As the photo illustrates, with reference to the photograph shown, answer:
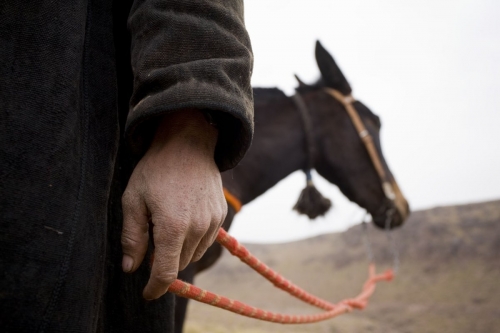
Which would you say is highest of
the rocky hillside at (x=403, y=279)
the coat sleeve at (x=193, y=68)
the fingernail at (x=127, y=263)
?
the coat sleeve at (x=193, y=68)

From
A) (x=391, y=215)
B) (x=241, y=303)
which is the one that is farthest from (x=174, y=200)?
(x=391, y=215)

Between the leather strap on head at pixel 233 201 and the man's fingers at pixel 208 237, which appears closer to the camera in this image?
the man's fingers at pixel 208 237

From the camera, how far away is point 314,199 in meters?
2.82

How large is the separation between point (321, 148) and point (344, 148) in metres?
0.18

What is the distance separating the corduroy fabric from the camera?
1.65 feet

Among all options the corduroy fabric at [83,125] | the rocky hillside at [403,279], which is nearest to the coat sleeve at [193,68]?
the corduroy fabric at [83,125]

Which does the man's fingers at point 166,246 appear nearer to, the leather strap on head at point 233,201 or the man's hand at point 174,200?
the man's hand at point 174,200

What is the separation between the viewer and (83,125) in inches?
24.5

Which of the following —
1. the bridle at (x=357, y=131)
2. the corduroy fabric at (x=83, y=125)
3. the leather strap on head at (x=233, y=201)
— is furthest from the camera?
the bridle at (x=357, y=131)

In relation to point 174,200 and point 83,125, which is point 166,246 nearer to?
point 174,200

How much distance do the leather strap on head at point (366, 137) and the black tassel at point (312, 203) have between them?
45cm

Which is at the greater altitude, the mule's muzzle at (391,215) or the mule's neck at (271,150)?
the mule's neck at (271,150)

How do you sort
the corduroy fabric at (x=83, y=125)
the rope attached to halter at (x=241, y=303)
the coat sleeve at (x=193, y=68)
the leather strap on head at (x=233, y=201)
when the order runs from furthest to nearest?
the leather strap on head at (x=233, y=201) < the rope attached to halter at (x=241, y=303) < the coat sleeve at (x=193, y=68) < the corduroy fabric at (x=83, y=125)

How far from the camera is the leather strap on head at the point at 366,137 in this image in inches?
103
